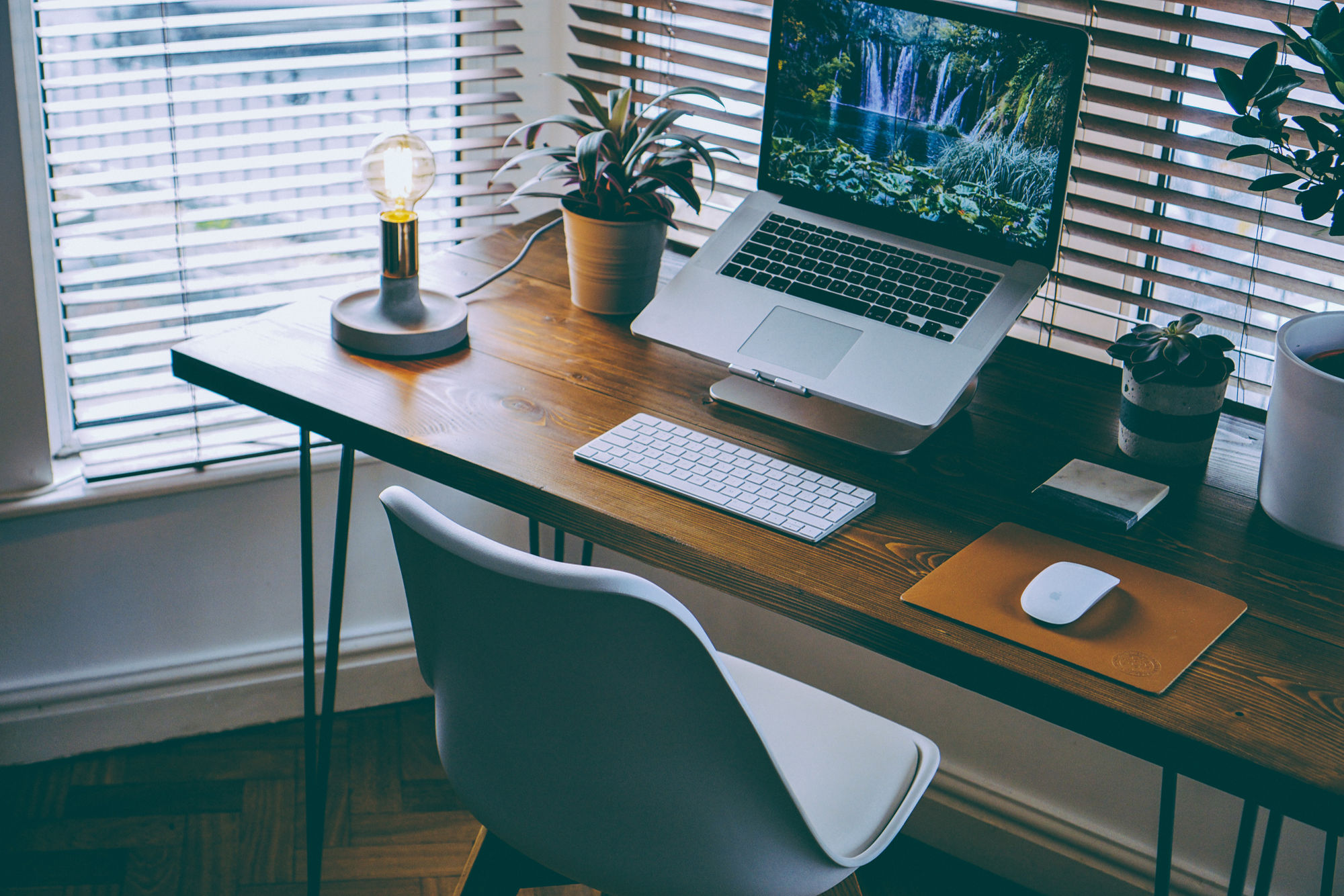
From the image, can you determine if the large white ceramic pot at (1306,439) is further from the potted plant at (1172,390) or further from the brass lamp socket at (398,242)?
the brass lamp socket at (398,242)

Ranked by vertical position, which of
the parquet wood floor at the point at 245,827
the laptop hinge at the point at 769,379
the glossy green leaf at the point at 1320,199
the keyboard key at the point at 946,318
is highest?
the glossy green leaf at the point at 1320,199

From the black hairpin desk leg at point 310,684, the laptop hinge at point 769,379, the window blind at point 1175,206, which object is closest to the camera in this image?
the laptop hinge at point 769,379

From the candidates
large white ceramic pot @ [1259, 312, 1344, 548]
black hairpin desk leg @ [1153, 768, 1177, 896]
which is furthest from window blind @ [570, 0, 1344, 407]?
black hairpin desk leg @ [1153, 768, 1177, 896]

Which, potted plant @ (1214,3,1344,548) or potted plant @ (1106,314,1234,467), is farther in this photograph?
potted plant @ (1106,314,1234,467)

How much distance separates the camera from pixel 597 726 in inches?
34.5

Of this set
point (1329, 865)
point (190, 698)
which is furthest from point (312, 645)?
point (1329, 865)

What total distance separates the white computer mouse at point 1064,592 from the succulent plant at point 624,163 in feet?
2.11

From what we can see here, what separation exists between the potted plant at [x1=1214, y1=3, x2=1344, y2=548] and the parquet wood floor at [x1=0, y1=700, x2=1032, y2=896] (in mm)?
907

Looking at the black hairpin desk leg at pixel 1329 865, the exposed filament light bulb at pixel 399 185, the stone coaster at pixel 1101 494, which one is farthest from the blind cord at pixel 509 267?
the black hairpin desk leg at pixel 1329 865

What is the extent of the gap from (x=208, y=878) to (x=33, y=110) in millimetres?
1089

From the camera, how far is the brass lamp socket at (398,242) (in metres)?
1.38

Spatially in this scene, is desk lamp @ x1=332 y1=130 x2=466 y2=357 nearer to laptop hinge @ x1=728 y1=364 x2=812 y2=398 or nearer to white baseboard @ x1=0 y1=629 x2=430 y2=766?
laptop hinge @ x1=728 y1=364 x2=812 y2=398

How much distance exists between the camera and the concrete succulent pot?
3.91ft

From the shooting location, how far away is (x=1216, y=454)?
1269mm
